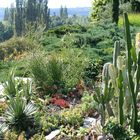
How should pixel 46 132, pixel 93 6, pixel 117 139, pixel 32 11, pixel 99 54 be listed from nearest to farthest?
1. pixel 117 139
2. pixel 46 132
3. pixel 99 54
4. pixel 93 6
5. pixel 32 11

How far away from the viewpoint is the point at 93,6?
102 feet

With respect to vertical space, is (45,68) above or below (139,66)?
below

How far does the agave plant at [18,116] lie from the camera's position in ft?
21.7

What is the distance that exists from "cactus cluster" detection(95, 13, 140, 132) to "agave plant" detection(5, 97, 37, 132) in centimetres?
135

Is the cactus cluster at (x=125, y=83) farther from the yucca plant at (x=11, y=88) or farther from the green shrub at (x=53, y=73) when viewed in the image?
the green shrub at (x=53, y=73)

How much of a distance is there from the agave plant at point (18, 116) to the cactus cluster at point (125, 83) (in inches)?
53.1

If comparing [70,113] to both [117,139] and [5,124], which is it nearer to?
[5,124]

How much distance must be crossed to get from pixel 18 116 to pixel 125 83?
5.99ft

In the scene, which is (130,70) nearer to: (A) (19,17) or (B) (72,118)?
(B) (72,118)

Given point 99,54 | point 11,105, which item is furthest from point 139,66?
point 99,54

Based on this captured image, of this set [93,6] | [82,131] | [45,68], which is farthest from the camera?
[93,6]

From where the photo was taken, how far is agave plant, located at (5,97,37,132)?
6.61 meters

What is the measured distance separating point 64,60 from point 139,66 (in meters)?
4.71

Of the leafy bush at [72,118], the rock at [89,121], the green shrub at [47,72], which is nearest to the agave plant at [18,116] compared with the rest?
the leafy bush at [72,118]
